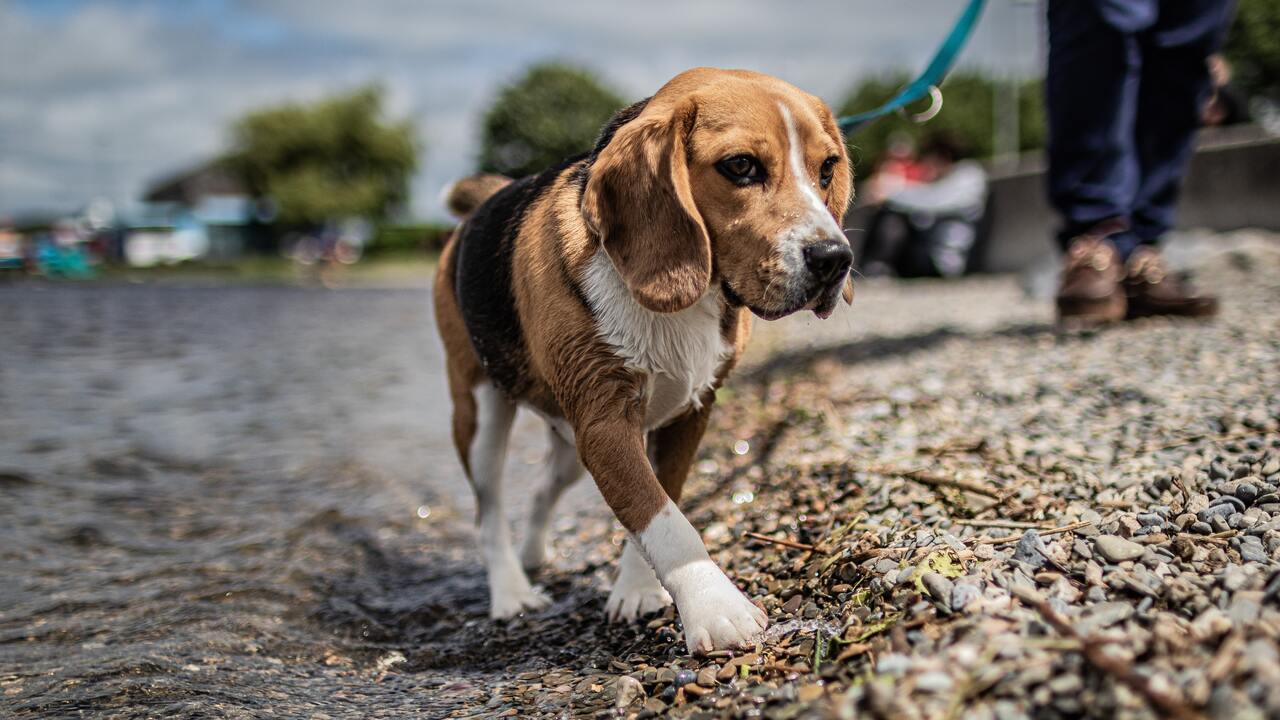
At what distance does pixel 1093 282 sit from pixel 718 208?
361 cm

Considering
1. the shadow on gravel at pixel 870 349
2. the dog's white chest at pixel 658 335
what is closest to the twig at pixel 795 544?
the dog's white chest at pixel 658 335

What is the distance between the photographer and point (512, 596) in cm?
351

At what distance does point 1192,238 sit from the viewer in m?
9.41

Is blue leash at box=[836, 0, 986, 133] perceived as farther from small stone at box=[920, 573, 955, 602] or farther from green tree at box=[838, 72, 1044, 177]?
green tree at box=[838, 72, 1044, 177]

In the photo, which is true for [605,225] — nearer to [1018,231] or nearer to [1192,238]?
[1192,238]

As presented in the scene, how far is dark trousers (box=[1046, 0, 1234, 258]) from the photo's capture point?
5125 millimetres

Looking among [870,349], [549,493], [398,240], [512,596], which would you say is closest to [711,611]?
[512,596]

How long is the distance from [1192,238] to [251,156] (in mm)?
67968

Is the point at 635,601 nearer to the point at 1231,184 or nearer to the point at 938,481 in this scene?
the point at 938,481

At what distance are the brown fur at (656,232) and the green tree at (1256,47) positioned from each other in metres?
26.6

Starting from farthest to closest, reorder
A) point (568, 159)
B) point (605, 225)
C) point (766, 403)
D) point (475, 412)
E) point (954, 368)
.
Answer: point (766, 403) → point (954, 368) → point (475, 412) → point (568, 159) → point (605, 225)

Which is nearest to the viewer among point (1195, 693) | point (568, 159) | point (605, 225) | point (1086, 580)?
point (1195, 693)

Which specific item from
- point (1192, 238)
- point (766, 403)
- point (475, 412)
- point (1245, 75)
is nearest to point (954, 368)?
point (766, 403)

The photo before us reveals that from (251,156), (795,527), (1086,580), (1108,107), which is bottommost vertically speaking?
(251,156)
